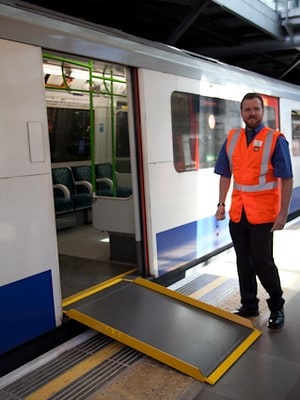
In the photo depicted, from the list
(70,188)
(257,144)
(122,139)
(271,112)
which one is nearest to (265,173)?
(257,144)

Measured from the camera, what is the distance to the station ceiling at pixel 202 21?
224 inches

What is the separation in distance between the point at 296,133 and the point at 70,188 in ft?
13.1

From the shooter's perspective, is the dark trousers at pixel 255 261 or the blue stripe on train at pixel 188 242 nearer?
the dark trousers at pixel 255 261

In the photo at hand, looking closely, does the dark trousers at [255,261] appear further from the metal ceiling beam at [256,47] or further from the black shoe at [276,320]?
the metal ceiling beam at [256,47]

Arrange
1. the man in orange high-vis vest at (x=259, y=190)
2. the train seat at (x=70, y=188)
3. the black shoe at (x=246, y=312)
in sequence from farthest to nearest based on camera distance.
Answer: the train seat at (x=70, y=188) → the black shoe at (x=246, y=312) → the man in orange high-vis vest at (x=259, y=190)

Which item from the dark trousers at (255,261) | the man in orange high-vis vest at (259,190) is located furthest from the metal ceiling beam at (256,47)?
the dark trousers at (255,261)

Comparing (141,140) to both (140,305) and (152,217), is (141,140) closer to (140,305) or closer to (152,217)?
(152,217)

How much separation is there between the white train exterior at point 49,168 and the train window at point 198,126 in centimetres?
8

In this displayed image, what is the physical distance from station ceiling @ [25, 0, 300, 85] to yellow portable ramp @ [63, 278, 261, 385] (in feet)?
12.2

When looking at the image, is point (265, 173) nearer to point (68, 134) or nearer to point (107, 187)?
point (107, 187)

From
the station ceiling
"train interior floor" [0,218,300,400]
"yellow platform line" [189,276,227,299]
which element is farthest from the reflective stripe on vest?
the station ceiling

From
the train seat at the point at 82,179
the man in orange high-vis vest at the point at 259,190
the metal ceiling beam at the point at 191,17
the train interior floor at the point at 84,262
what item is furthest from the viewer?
the train seat at the point at 82,179

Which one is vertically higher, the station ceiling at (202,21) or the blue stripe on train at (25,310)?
the station ceiling at (202,21)

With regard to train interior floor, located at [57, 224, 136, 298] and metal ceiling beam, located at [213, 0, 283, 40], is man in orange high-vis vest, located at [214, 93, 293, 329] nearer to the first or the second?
train interior floor, located at [57, 224, 136, 298]
